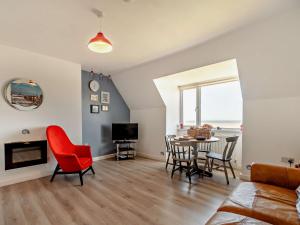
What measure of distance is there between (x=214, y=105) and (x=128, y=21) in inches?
121

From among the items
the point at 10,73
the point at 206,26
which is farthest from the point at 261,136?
the point at 10,73

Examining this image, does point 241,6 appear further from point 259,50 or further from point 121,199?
point 121,199

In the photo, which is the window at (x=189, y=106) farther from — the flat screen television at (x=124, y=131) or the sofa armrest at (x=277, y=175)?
the sofa armrest at (x=277, y=175)

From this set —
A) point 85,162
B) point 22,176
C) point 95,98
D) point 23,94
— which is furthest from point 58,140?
point 95,98

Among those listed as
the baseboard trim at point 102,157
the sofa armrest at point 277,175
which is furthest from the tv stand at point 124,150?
the sofa armrest at point 277,175

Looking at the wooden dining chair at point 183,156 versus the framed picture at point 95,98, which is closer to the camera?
the wooden dining chair at point 183,156

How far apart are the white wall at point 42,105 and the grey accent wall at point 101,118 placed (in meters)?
0.46

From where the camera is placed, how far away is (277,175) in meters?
1.70

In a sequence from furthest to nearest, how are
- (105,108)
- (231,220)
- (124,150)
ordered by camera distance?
(105,108)
(124,150)
(231,220)

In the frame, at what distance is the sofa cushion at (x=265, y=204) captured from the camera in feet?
3.87

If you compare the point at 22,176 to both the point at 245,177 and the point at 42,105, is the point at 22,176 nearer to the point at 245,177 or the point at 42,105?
the point at 42,105

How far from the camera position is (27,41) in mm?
2795

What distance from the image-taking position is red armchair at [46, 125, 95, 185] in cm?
286

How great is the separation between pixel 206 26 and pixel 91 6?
1608 mm
